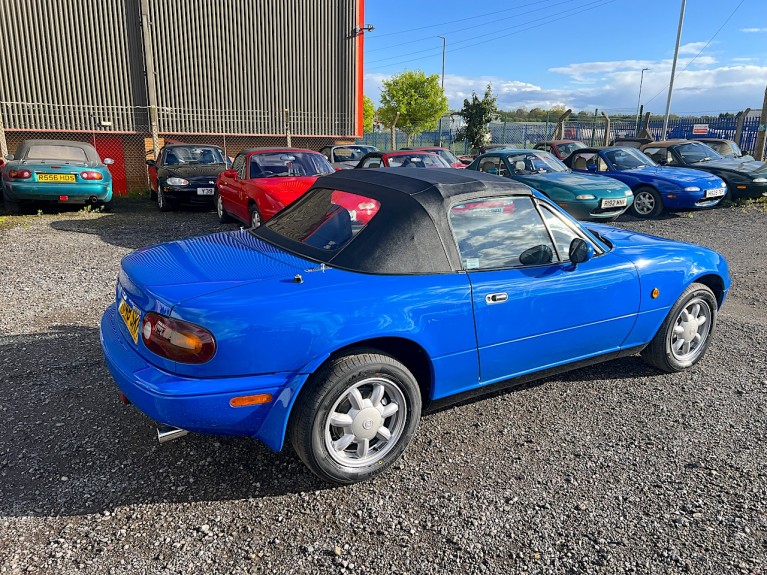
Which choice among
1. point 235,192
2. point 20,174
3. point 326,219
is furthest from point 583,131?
point 326,219

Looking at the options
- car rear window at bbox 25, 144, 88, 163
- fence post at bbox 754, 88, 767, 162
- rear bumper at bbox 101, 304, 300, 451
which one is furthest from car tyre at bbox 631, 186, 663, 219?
car rear window at bbox 25, 144, 88, 163

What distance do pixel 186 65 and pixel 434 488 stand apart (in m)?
18.0

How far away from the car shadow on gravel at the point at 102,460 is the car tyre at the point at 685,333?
2.64 metres

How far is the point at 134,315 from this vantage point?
2.84 m

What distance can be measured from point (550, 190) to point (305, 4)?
13.1m

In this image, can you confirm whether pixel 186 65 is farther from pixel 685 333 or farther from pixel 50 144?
pixel 685 333

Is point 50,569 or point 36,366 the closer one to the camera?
point 50,569

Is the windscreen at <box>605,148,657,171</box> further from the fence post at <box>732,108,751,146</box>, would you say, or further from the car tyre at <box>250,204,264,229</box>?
the fence post at <box>732,108,751,146</box>

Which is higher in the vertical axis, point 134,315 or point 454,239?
point 454,239

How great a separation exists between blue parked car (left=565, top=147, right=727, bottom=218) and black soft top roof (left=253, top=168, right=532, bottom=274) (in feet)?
29.2

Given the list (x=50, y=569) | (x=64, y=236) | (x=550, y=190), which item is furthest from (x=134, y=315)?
(x=550, y=190)

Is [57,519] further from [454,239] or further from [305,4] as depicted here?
[305,4]

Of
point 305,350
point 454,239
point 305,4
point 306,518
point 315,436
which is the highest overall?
point 305,4

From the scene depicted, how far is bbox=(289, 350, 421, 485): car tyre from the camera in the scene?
266cm
